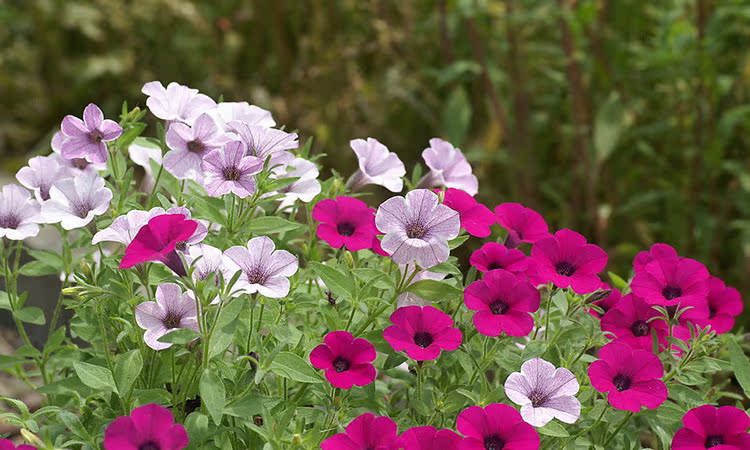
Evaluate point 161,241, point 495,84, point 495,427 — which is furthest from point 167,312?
point 495,84

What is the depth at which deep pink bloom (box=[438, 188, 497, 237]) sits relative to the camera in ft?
3.04

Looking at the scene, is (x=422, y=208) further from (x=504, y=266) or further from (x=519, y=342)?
(x=519, y=342)

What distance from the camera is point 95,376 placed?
2.86 ft

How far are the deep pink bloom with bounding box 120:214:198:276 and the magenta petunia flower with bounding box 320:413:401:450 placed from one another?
7.5 inches

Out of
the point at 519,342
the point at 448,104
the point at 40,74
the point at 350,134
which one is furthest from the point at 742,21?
the point at 40,74

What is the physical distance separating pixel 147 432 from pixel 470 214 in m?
0.38

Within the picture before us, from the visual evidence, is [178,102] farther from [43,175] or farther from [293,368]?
[293,368]

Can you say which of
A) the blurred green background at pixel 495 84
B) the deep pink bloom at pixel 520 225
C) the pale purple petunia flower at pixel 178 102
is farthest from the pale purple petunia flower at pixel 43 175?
the blurred green background at pixel 495 84

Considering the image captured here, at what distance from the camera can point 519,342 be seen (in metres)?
1.04

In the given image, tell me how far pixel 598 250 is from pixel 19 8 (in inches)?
111

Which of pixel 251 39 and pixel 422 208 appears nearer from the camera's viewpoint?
pixel 422 208

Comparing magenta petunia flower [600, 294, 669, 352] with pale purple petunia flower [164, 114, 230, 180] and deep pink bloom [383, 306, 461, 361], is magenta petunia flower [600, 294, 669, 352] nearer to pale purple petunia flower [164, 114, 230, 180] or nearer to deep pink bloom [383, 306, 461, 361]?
deep pink bloom [383, 306, 461, 361]

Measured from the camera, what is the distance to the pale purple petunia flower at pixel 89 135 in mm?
941

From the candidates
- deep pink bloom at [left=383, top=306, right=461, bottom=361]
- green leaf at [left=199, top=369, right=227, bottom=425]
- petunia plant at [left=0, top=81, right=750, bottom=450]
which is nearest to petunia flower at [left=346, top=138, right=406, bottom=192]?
petunia plant at [left=0, top=81, right=750, bottom=450]
